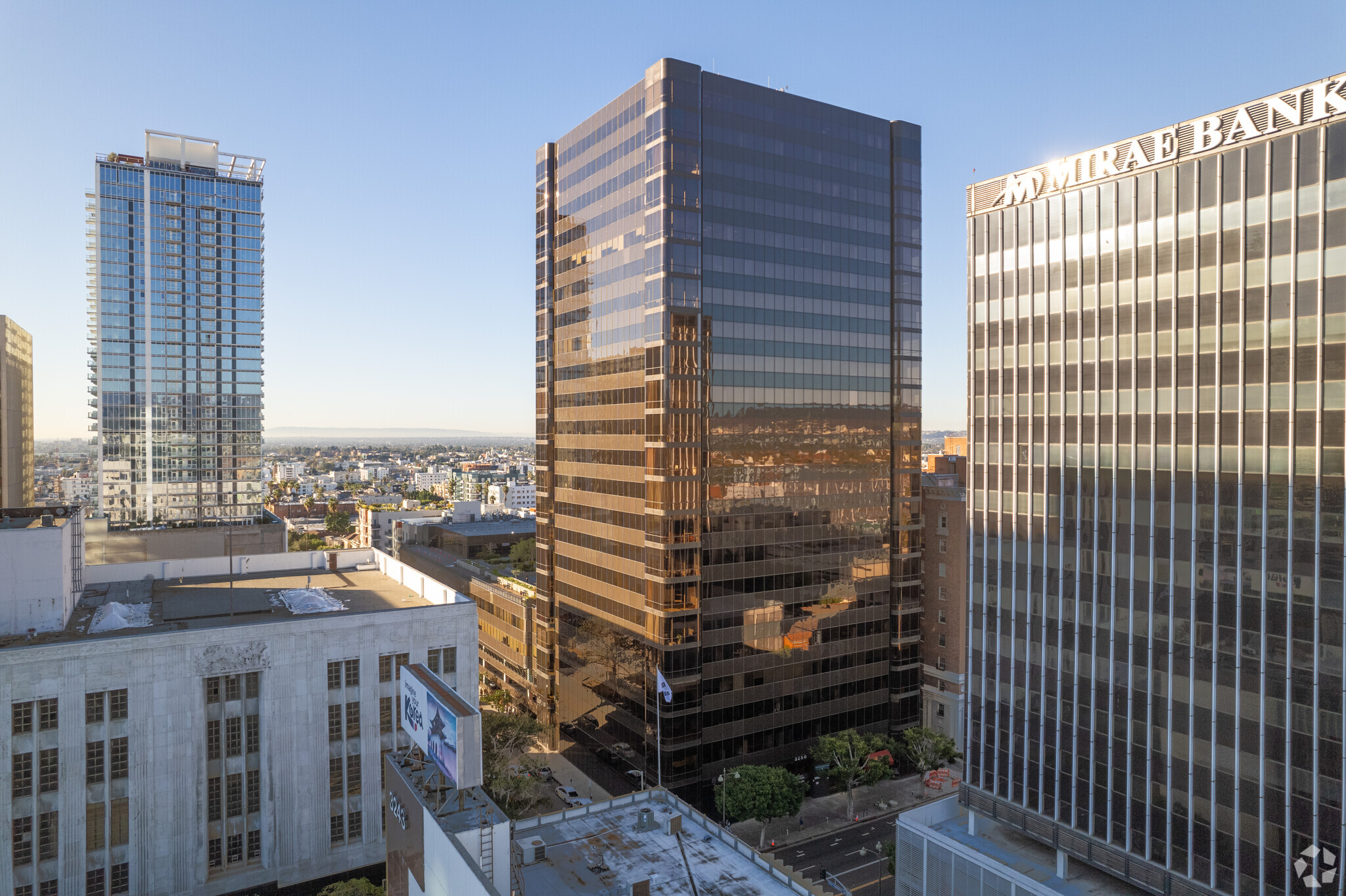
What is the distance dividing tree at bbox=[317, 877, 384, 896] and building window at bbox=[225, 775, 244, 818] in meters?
10.1

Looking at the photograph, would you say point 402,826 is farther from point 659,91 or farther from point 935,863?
point 659,91

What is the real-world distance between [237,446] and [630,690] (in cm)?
11292

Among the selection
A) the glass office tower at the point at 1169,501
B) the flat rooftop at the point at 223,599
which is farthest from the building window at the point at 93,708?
the glass office tower at the point at 1169,501

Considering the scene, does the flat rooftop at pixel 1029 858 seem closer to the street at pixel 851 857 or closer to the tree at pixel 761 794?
the street at pixel 851 857

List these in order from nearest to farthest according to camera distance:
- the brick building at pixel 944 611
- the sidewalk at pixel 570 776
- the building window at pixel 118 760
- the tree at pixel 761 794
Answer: the building window at pixel 118 760 < the tree at pixel 761 794 < the sidewalk at pixel 570 776 < the brick building at pixel 944 611

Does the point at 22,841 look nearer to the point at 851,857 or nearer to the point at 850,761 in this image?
the point at 851,857

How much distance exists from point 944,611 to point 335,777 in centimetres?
7411

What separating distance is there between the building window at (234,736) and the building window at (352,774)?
7629 mm

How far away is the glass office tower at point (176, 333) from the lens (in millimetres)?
145250

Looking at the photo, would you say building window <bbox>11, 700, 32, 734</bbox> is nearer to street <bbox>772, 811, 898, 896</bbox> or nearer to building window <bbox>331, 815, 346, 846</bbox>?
building window <bbox>331, 815, 346, 846</bbox>

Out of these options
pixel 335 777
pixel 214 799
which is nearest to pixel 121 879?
pixel 214 799

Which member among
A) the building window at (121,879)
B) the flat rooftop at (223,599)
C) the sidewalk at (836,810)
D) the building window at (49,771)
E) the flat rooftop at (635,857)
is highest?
the flat rooftop at (223,599)

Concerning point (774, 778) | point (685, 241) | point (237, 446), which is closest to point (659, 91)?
point (685, 241)

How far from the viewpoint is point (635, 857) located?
44.5 meters
